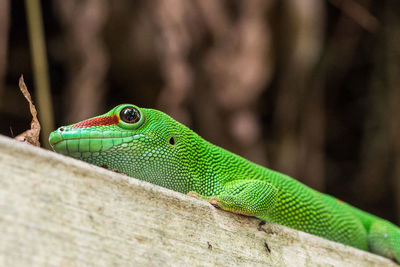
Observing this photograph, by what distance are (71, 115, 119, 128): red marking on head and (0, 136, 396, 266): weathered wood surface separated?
344 mm

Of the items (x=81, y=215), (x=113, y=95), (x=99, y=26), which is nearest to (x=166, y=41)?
(x=99, y=26)

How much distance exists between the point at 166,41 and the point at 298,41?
1.07 meters

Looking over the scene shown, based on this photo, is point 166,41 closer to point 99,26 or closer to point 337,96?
point 99,26

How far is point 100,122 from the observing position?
1.46m

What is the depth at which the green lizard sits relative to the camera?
55.5 inches

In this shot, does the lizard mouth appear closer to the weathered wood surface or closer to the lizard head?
the lizard head

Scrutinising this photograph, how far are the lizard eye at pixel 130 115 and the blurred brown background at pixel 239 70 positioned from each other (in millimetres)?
1215

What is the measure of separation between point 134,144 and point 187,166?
23cm

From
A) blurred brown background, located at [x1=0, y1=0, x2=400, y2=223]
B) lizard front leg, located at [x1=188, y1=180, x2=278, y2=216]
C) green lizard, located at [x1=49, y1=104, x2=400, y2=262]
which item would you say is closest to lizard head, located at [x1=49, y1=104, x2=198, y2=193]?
green lizard, located at [x1=49, y1=104, x2=400, y2=262]

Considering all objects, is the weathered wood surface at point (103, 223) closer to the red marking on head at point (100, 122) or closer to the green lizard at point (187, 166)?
the green lizard at point (187, 166)

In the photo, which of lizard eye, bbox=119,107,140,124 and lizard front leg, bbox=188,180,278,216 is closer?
lizard front leg, bbox=188,180,278,216

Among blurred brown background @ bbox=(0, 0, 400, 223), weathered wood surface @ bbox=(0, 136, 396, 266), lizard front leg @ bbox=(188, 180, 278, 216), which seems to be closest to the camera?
weathered wood surface @ bbox=(0, 136, 396, 266)

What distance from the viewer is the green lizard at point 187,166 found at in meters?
1.41

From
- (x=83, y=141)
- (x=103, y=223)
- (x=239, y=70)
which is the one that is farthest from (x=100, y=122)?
(x=239, y=70)
